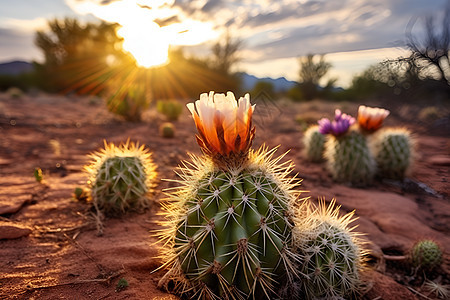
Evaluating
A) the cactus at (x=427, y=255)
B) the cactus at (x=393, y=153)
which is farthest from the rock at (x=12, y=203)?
the cactus at (x=393, y=153)

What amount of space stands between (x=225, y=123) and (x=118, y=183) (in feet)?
5.86

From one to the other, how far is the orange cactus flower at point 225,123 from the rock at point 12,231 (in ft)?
5.98

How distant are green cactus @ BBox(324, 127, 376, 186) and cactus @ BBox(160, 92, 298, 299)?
10.4 feet

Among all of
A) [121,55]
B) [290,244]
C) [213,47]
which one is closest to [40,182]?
[290,244]

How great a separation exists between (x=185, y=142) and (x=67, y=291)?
461cm

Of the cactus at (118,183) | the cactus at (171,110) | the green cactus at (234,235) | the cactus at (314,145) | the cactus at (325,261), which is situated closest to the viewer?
the green cactus at (234,235)

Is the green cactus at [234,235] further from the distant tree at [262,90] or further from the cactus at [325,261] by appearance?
the distant tree at [262,90]

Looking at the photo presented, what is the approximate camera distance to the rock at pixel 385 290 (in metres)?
2.16

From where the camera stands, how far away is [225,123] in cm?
161

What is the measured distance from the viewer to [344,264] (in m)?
Answer: 1.92

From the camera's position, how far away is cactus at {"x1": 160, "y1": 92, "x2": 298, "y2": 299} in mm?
1575

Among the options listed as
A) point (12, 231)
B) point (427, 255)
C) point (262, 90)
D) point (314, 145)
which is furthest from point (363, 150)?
point (12, 231)

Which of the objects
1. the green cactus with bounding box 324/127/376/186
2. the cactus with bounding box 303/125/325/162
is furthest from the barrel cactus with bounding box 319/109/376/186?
the cactus with bounding box 303/125/325/162

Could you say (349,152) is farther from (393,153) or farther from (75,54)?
(75,54)
